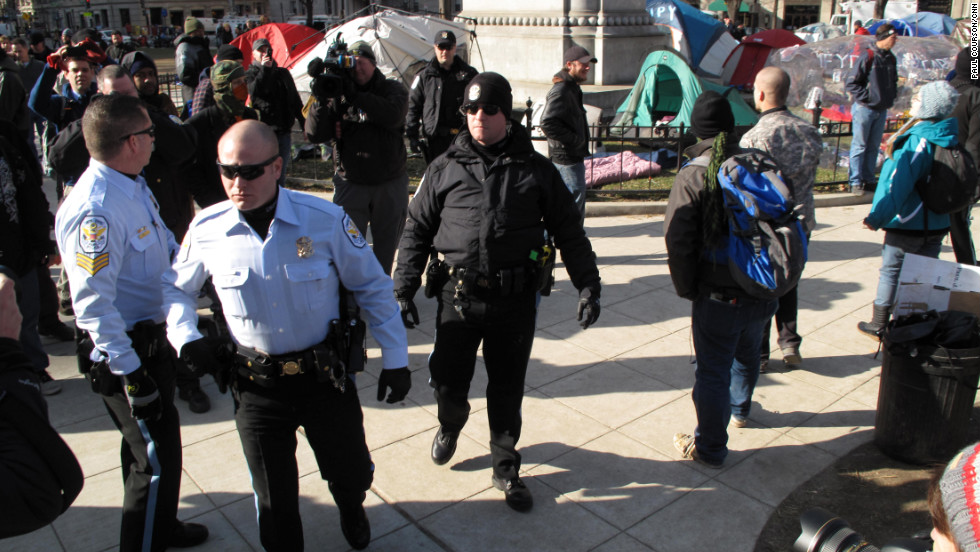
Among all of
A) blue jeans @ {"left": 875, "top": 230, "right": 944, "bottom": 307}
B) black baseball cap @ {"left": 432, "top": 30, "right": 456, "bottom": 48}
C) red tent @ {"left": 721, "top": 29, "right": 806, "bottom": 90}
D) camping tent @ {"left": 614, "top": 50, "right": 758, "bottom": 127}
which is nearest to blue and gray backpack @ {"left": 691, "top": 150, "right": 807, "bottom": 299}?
blue jeans @ {"left": 875, "top": 230, "right": 944, "bottom": 307}

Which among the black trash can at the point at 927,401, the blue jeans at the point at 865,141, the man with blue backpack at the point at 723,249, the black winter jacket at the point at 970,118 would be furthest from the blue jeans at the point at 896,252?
the blue jeans at the point at 865,141

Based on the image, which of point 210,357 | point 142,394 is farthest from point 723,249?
point 142,394

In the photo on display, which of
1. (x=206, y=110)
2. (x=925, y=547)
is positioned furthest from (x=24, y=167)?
(x=925, y=547)

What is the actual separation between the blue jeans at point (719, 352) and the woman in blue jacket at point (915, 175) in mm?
1664

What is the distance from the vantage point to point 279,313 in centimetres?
277

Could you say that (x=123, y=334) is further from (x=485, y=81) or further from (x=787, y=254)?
(x=787, y=254)

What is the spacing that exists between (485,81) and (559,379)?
2.26m

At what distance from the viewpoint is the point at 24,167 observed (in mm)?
4188

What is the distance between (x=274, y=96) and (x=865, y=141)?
7222 millimetres

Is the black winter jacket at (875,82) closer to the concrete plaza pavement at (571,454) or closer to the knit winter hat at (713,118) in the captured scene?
the concrete plaza pavement at (571,454)

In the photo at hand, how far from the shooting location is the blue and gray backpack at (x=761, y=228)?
3436mm

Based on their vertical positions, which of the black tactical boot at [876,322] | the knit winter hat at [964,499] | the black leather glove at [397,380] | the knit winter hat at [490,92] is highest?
the knit winter hat at [490,92]

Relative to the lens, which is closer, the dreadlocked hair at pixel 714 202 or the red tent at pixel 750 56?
the dreadlocked hair at pixel 714 202

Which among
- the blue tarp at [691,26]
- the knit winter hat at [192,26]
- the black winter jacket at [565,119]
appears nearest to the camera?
the black winter jacket at [565,119]
